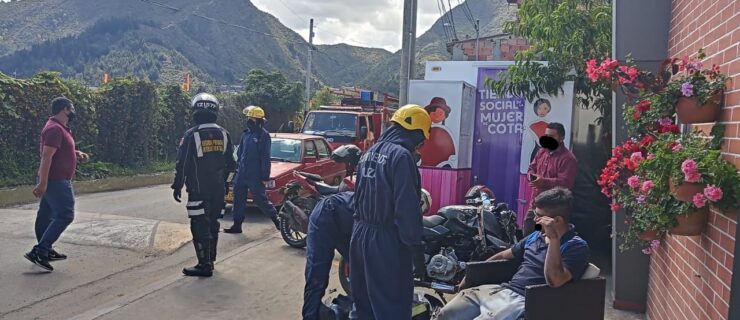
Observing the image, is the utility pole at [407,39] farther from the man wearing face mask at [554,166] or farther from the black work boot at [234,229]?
the man wearing face mask at [554,166]

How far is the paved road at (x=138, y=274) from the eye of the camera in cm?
570

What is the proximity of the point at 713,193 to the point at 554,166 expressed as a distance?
3666 millimetres

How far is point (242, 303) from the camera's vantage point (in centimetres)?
599

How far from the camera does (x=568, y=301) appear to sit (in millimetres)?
3725

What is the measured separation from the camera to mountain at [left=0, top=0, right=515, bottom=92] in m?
57.2

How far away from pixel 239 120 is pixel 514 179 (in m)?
18.8

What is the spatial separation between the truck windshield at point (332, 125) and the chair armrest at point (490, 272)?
1034cm

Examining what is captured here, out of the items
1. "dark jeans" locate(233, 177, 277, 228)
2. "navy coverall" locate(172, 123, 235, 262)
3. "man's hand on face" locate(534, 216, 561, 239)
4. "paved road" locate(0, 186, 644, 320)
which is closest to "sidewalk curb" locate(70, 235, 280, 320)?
"paved road" locate(0, 186, 644, 320)

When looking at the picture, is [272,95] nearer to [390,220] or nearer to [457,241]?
[457,241]

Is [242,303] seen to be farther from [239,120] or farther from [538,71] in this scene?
[239,120]

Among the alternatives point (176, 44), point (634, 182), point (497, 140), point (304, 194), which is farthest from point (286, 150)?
point (176, 44)

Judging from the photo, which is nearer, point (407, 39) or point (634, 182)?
point (634, 182)

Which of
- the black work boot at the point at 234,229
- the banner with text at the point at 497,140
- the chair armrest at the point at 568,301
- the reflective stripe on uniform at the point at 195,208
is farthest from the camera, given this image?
the black work boot at the point at 234,229


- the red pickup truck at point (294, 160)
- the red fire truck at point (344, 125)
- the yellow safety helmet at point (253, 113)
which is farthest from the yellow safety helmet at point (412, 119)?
the red fire truck at point (344, 125)
